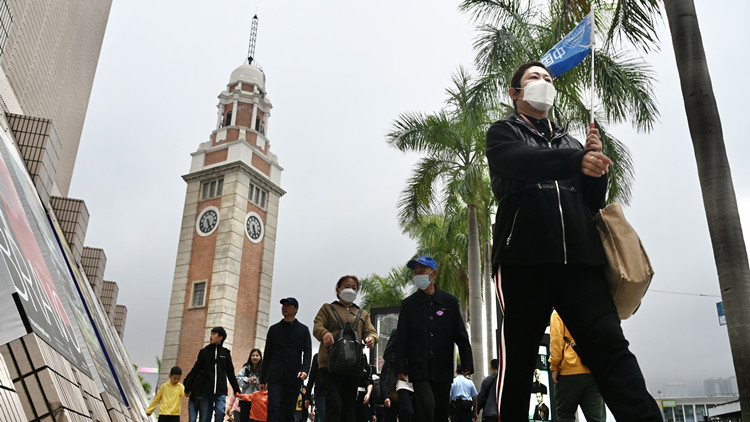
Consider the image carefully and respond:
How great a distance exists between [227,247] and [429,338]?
110 feet

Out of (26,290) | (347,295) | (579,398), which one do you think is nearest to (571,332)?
(26,290)

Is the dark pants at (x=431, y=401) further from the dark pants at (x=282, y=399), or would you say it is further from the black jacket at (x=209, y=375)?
the black jacket at (x=209, y=375)

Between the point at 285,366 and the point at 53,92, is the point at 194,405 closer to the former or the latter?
the point at 285,366

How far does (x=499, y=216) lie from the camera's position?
9.29 feet

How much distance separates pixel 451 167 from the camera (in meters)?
17.9

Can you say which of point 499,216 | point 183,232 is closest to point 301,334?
point 499,216

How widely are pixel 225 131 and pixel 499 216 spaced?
141 ft

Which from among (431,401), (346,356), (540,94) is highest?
(540,94)

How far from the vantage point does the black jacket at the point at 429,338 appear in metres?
5.47

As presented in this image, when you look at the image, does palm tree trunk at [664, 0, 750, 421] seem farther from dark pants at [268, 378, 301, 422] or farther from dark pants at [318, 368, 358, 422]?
dark pants at [268, 378, 301, 422]

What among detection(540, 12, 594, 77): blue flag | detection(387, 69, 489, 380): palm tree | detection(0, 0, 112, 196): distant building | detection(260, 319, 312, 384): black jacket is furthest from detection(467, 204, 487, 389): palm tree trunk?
detection(540, 12, 594, 77): blue flag

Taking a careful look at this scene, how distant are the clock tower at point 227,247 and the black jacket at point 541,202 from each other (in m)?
34.0

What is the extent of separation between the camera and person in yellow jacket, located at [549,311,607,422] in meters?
5.28

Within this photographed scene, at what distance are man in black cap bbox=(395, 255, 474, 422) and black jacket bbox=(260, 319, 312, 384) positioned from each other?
234 centimetres
